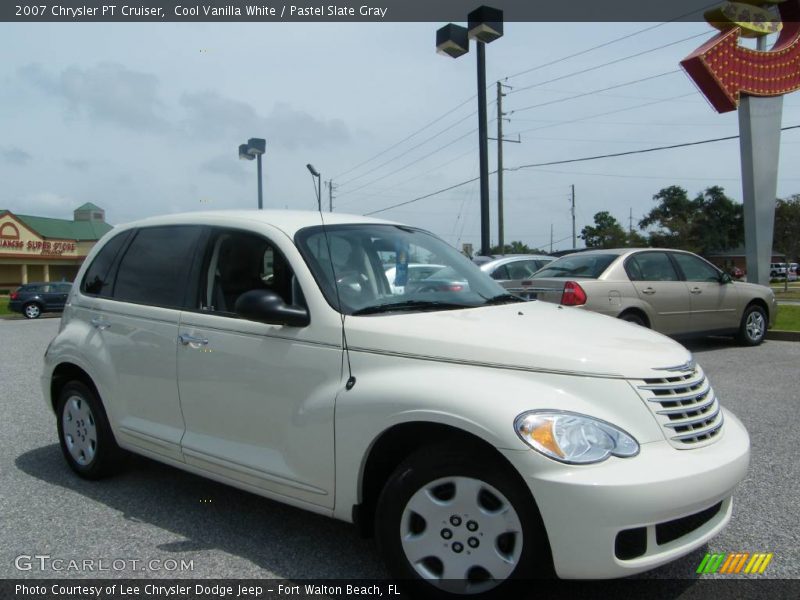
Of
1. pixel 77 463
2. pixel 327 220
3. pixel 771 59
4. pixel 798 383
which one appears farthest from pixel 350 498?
pixel 771 59

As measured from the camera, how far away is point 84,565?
3.22 meters

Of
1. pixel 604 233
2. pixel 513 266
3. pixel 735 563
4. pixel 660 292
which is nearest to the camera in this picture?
pixel 735 563

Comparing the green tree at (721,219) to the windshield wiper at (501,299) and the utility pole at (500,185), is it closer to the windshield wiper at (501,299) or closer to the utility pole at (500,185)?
the utility pole at (500,185)

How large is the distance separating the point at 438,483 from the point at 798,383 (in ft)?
21.2

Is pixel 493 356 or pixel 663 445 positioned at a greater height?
pixel 493 356

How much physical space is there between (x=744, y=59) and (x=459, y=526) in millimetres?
18622

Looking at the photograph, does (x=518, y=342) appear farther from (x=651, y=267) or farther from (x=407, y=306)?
(x=651, y=267)

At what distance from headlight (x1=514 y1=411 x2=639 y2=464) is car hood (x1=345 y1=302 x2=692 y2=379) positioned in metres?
0.23

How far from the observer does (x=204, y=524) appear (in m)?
3.70

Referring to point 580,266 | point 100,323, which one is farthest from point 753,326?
point 100,323

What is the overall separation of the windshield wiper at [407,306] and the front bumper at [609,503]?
1.05 m

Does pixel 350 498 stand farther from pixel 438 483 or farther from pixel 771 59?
pixel 771 59

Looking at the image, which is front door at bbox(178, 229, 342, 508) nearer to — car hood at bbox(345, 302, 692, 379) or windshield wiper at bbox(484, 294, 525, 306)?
car hood at bbox(345, 302, 692, 379)

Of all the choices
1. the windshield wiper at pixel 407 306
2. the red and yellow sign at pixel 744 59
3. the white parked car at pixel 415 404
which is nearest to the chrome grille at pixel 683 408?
the white parked car at pixel 415 404
